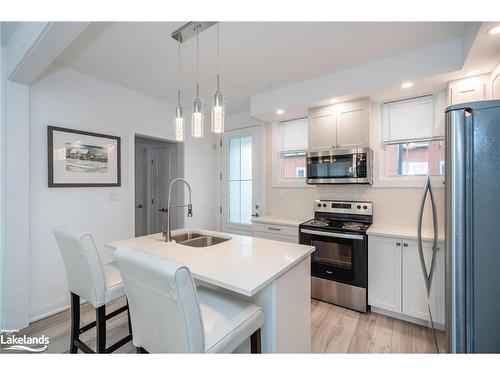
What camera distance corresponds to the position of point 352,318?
235cm

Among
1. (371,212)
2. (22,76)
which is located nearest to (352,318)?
(371,212)

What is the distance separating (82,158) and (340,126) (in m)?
2.99

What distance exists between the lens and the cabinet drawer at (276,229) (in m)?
2.88

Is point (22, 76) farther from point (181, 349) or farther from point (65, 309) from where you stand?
point (181, 349)

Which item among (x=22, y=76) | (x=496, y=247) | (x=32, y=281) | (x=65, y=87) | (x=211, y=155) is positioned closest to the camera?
(x=496, y=247)

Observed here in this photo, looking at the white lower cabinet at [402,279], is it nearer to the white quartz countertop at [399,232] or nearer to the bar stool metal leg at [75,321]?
the white quartz countertop at [399,232]

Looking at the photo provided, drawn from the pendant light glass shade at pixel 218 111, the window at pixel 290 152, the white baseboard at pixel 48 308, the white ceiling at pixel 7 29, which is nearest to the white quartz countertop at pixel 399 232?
the window at pixel 290 152

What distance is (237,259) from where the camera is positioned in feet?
4.89

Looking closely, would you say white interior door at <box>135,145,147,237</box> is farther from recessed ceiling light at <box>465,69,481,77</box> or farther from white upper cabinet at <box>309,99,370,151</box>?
recessed ceiling light at <box>465,69,481,77</box>

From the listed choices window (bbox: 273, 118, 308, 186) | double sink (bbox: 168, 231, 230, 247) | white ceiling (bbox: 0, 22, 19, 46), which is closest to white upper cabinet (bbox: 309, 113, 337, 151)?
window (bbox: 273, 118, 308, 186)

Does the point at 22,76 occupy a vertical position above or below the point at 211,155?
above

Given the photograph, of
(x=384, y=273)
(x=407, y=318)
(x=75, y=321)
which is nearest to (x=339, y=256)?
(x=384, y=273)

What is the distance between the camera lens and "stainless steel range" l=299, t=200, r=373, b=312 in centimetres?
240
